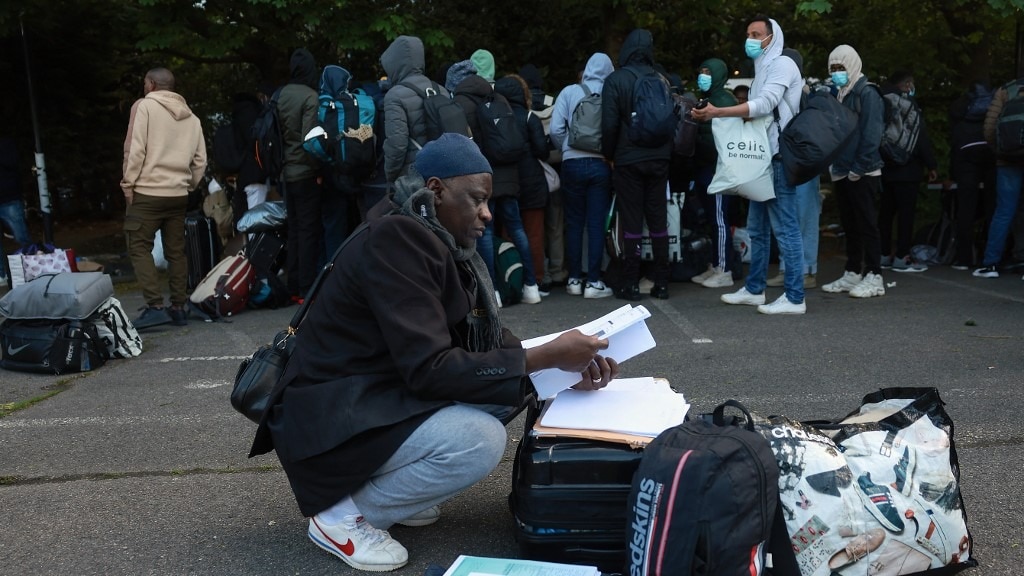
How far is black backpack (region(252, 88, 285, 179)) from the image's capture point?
819cm

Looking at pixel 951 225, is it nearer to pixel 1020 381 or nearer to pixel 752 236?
pixel 752 236

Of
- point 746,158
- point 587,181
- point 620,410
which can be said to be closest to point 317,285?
point 620,410

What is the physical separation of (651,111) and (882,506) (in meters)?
4.96

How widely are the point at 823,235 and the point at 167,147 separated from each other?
24.7 ft

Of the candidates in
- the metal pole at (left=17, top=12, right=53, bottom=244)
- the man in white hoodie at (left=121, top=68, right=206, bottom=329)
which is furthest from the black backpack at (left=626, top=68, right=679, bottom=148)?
the metal pole at (left=17, top=12, right=53, bottom=244)

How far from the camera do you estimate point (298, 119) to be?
8.14 meters

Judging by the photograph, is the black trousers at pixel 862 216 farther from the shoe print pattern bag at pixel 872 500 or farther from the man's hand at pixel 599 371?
the man's hand at pixel 599 371

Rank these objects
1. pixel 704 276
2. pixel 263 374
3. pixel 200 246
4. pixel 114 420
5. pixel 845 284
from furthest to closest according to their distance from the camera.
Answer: pixel 200 246
pixel 704 276
pixel 845 284
pixel 114 420
pixel 263 374

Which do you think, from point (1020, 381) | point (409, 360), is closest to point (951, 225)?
point (1020, 381)

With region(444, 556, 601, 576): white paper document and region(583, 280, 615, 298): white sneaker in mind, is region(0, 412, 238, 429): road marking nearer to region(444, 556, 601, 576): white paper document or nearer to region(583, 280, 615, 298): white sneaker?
region(444, 556, 601, 576): white paper document

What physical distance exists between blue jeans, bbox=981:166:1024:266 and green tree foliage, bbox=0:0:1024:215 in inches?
74.1

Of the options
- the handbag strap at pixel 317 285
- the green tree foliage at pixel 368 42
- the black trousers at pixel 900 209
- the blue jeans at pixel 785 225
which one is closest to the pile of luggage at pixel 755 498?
the handbag strap at pixel 317 285

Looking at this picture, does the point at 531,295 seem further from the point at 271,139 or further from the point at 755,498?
the point at 755,498

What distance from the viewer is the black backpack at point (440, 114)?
7.38 metres
